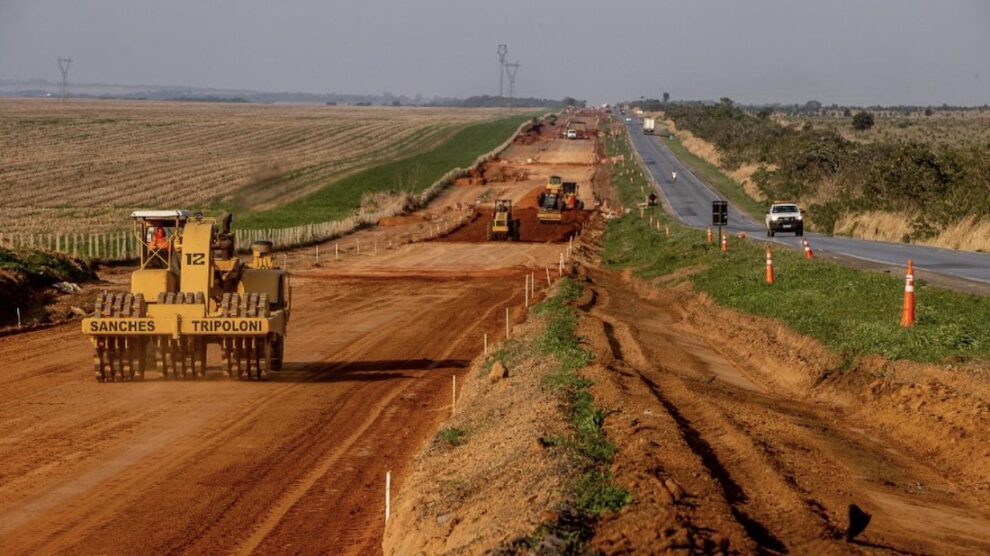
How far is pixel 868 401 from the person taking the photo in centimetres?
1697

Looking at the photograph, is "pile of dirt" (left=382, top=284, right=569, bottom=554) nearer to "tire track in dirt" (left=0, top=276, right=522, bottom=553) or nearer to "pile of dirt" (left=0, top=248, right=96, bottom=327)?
"tire track in dirt" (left=0, top=276, right=522, bottom=553)

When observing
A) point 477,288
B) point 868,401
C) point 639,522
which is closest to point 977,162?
point 477,288

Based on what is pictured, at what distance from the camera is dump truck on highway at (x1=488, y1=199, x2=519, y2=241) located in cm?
6525

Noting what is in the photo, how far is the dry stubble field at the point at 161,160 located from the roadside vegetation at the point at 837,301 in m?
11.0

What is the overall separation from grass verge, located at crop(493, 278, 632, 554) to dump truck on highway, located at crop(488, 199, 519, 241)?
4238cm

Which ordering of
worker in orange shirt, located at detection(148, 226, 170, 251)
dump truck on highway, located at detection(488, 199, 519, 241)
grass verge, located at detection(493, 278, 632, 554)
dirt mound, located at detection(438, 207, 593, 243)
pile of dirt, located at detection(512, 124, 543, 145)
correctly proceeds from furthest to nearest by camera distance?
pile of dirt, located at detection(512, 124, 543, 145) < dirt mound, located at detection(438, 207, 593, 243) < dump truck on highway, located at detection(488, 199, 519, 241) < worker in orange shirt, located at detection(148, 226, 170, 251) < grass verge, located at detection(493, 278, 632, 554)

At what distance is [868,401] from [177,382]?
37.7ft

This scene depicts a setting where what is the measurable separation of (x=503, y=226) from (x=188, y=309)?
44.4 m

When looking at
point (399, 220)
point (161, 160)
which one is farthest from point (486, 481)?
A: point (161, 160)

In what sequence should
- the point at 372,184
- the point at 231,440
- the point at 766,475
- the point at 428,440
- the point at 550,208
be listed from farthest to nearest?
Answer: the point at 372,184
the point at 550,208
the point at 231,440
the point at 428,440
the point at 766,475

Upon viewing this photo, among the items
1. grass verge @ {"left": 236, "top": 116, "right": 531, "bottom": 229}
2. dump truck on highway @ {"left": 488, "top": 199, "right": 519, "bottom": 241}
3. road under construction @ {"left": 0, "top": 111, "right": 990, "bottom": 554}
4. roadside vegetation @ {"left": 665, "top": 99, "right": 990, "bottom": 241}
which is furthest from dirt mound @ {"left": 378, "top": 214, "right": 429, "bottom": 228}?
road under construction @ {"left": 0, "top": 111, "right": 990, "bottom": 554}

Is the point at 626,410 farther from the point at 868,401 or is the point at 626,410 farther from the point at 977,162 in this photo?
the point at 977,162

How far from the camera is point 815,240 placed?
167 ft

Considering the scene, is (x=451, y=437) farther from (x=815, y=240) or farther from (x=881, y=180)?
(x=881, y=180)
